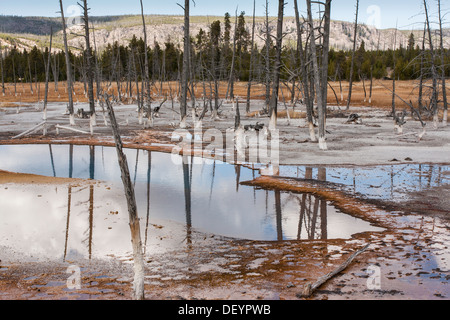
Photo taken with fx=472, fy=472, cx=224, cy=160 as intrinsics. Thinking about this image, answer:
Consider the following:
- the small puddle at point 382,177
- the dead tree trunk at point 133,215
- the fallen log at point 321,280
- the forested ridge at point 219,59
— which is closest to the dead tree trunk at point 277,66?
the small puddle at point 382,177

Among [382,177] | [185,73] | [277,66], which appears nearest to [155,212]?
[382,177]

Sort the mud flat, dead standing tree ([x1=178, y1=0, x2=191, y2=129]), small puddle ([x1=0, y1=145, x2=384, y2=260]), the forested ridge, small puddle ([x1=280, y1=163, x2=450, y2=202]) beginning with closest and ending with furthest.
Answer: the mud flat → small puddle ([x1=0, y1=145, x2=384, y2=260]) → small puddle ([x1=280, y1=163, x2=450, y2=202]) → dead standing tree ([x1=178, y1=0, x2=191, y2=129]) → the forested ridge

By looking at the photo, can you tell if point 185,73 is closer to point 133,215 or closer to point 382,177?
point 382,177

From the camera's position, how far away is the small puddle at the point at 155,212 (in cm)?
947

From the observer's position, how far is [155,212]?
11477 mm

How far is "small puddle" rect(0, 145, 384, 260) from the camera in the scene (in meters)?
9.47

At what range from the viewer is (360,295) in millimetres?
6418

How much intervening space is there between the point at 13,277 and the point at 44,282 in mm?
658

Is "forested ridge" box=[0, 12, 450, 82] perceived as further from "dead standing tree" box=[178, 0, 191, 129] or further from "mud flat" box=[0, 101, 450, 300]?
"mud flat" box=[0, 101, 450, 300]

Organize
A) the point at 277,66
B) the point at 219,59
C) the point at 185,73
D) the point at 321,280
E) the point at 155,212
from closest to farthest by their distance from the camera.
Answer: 1. the point at 321,280
2. the point at 155,212
3. the point at 277,66
4. the point at 185,73
5. the point at 219,59

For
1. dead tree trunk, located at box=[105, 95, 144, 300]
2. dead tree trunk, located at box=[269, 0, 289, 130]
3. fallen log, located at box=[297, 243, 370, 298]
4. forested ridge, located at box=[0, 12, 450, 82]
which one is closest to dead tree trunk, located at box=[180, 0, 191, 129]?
dead tree trunk, located at box=[269, 0, 289, 130]

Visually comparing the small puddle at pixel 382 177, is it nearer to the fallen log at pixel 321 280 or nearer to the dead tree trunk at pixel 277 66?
the fallen log at pixel 321 280
